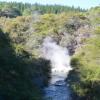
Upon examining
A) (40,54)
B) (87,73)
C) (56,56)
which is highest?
(87,73)

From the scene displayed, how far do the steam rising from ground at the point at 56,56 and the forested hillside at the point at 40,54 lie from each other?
1.18 metres

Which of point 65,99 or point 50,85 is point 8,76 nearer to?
point 65,99

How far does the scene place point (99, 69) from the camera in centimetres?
4519

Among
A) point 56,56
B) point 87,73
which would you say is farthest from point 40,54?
point 87,73

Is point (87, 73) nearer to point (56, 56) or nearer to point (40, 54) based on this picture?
point (40, 54)

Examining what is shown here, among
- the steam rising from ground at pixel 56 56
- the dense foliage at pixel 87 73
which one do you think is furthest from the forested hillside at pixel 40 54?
the steam rising from ground at pixel 56 56

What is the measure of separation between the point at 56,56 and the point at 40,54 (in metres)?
6.94

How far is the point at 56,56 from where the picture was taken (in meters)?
71.1

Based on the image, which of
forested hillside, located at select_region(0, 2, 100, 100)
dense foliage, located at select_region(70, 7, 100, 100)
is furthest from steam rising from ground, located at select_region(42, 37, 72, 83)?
dense foliage, located at select_region(70, 7, 100, 100)

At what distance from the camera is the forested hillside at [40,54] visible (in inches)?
936

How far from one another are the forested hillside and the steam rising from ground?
1.18m

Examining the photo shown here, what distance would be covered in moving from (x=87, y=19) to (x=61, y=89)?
137 feet

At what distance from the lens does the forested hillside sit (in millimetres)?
23766

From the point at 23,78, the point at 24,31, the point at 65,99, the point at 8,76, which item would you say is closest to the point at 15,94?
the point at 8,76
